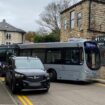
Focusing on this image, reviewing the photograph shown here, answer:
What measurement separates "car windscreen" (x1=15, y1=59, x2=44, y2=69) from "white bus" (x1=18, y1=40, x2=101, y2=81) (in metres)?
4.56

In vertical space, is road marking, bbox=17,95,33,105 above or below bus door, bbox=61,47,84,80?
below

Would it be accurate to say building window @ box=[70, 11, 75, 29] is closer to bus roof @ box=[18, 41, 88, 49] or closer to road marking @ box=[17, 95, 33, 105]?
bus roof @ box=[18, 41, 88, 49]

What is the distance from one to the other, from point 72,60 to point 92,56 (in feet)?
4.36

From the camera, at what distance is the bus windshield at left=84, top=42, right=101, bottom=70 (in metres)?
22.6

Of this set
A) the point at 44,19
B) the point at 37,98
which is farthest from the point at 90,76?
the point at 44,19

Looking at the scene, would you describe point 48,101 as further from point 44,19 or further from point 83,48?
point 44,19

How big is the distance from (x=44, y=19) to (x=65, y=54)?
59005mm

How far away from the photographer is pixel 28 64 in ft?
59.5

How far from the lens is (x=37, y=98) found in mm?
15477

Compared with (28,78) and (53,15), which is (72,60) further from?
(53,15)

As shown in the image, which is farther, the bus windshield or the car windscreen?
the bus windshield

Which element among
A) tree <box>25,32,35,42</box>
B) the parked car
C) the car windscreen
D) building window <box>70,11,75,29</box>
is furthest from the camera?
tree <box>25,32,35,42</box>

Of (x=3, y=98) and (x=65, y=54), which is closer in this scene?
(x=3, y=98)

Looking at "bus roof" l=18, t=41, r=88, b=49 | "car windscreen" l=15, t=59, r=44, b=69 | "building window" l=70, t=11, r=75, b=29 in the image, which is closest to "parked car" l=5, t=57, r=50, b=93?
"car windscreen" l=15, t=59, r=44, b=69
